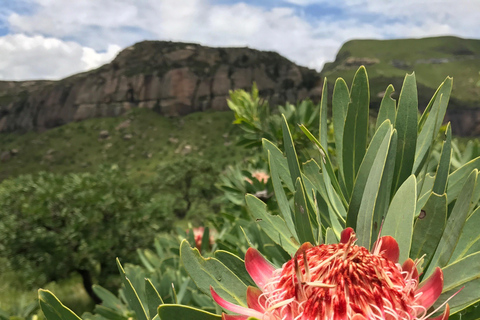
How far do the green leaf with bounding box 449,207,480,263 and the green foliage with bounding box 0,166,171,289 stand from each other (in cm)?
1109

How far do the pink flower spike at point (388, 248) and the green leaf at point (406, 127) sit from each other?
11cm

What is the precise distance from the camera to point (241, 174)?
2123mm

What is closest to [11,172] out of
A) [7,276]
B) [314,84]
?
[7,276]

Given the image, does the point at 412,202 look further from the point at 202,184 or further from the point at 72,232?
the point at 202,184

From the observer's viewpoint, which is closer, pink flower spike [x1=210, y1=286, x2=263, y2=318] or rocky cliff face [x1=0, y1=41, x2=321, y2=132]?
pink flower spike [x1=210, y1=286, x2=263, y2=318]

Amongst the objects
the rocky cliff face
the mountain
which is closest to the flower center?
the mountain

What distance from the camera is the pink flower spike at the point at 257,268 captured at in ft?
1.71

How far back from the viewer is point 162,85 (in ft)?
162

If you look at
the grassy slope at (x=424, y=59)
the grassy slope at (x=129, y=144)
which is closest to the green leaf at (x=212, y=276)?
the grassy slope at (x=129, y=144)

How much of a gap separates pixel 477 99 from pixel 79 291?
53605 millimetres

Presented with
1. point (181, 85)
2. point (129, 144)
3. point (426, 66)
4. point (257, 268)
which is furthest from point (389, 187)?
point (426, 66)

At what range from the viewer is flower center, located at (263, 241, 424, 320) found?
438 mm

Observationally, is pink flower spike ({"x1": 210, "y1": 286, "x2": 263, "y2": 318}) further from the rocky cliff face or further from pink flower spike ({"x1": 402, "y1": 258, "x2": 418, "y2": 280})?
the rocky cliff face

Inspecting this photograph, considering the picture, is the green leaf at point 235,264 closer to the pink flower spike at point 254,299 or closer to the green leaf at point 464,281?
the pink flower spike at point 254,299
